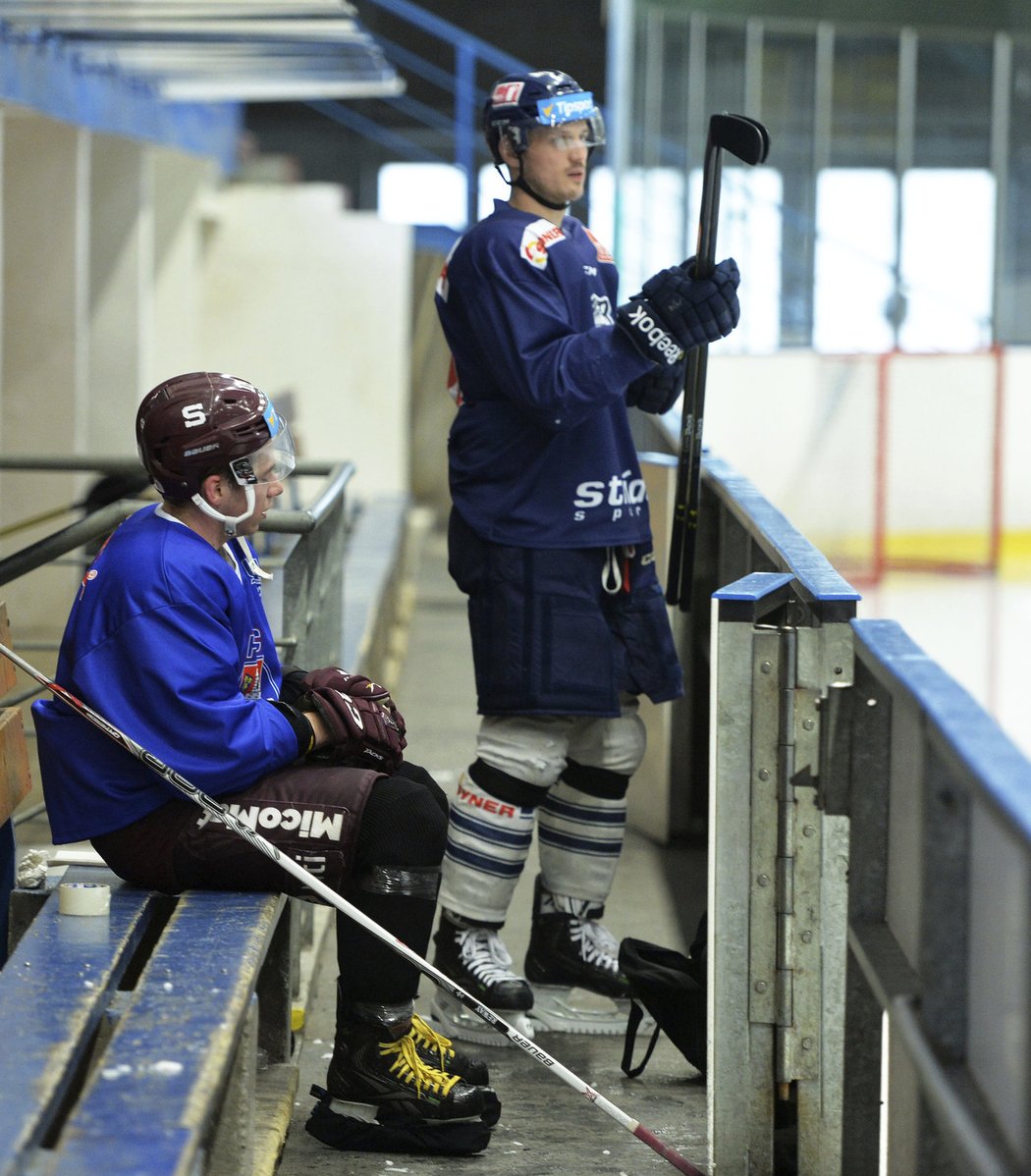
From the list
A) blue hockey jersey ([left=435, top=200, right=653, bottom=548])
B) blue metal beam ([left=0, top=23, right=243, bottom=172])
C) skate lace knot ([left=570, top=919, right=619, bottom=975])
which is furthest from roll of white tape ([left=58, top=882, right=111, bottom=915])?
blue metal beam ([left=0, top=23, right=243, bottom=172])

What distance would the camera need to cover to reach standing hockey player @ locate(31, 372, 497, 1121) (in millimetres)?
2719

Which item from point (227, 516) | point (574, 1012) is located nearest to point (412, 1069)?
point (574, 1012)

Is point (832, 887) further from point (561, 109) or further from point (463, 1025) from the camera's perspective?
point (561, 109)

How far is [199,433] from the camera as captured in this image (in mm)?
2828

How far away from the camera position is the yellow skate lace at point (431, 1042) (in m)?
3.00

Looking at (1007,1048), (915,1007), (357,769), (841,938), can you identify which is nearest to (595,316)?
(357,769)

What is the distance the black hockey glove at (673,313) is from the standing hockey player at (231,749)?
73cm

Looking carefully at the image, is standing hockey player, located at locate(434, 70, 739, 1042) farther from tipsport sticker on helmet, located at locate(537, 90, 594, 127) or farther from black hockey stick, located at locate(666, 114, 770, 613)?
black hockey stick, located at locate(666, 114, 770, 613)

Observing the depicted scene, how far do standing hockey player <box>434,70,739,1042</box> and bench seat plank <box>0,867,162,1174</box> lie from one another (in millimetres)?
910

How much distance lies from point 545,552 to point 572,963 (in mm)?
853

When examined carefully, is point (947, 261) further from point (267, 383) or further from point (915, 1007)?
point (915, 1007)

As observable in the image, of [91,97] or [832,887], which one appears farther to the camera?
[91,97]

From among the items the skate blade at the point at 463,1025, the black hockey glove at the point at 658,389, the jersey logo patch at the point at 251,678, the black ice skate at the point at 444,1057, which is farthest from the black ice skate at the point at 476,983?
the black hockey glove at the point at 658,389

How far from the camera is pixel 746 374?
1240cm
